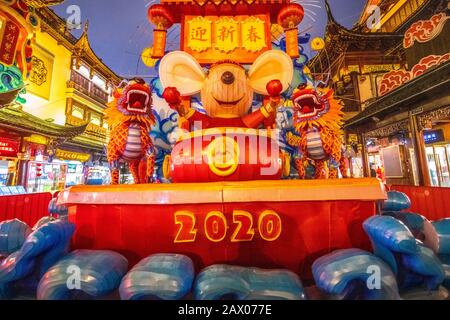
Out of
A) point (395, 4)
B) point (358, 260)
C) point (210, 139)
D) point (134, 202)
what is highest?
point (395, 4)

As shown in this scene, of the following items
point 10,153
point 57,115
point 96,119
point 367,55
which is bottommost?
point 10,153

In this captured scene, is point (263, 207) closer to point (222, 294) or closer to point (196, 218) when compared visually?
point (196, 218)

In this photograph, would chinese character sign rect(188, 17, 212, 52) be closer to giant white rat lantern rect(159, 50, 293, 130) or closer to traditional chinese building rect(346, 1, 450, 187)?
giant white rat lantern rect(159, 50, 293, 130)

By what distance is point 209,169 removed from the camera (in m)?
1.77

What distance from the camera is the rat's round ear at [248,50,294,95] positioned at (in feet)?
8.11

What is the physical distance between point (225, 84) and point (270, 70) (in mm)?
586

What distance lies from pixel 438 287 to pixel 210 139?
1620 millimetres

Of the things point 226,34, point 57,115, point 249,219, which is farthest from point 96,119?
point 249,219

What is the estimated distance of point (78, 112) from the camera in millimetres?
17141

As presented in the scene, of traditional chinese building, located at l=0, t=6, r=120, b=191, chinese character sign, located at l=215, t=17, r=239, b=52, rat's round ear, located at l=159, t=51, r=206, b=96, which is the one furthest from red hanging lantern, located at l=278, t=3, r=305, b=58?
traditional chinese building, located at l=0, t=6, r=120, b=191

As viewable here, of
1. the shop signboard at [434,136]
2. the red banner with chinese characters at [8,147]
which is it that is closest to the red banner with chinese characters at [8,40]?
the red banner with chinese characters at [8,147]

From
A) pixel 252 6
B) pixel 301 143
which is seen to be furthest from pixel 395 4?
pixel 301 143

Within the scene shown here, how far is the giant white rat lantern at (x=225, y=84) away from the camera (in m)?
2.30

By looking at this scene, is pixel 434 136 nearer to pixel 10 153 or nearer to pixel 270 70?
pixel 270 70
